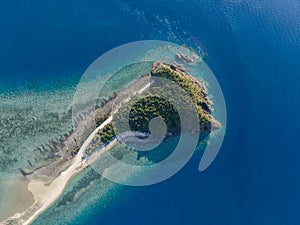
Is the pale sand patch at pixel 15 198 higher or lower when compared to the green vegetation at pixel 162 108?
lower

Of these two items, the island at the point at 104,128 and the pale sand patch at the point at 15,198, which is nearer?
the pale sand patch at the point at 15,198

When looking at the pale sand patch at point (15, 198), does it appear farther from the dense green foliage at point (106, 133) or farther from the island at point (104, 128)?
the dense green foliage at point (106, 133)

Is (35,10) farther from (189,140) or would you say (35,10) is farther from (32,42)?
(189,140)

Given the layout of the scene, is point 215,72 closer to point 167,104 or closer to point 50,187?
point 167,104

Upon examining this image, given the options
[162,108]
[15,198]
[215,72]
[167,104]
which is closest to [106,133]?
[162,108]

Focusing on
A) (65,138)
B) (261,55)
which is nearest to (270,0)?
(261,55)

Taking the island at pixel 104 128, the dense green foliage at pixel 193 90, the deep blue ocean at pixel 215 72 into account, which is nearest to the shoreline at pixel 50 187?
the island at pixel 104 128

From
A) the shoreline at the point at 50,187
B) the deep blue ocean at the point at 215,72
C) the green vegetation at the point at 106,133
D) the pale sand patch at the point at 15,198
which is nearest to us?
the pale sand patch at the point at 15,198

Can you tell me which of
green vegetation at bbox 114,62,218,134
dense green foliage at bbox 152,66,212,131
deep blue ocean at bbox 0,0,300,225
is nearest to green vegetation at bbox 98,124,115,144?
green vegetation at bbox 114,62,218,134
